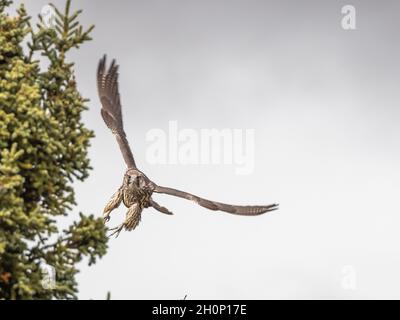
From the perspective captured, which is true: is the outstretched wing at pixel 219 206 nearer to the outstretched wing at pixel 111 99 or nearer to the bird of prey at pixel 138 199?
the bird of prey at pixel 138 199

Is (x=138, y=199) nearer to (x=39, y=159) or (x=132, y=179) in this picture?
(x=132, y=179)

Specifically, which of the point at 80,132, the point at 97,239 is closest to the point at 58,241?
the point at 97,239

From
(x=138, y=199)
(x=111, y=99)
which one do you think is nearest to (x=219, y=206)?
(x=138, y=199)

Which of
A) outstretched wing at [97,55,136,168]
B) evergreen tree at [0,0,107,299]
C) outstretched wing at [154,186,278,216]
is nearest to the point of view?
evergreen tree at [0,0,107,299]

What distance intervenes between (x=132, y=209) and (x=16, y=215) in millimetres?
5396

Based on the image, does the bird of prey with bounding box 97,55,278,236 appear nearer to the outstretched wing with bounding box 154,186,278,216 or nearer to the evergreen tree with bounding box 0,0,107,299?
the outstretched wing with bounding box 154,186,278,216

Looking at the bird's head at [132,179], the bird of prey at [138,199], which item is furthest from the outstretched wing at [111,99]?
the bird's head at [132,179]

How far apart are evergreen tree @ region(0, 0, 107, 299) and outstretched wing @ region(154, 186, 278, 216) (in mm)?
4416

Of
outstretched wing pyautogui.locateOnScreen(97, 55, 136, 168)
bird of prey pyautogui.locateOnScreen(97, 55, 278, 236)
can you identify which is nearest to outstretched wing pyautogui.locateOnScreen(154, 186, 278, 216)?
bird of prey pyautogui.locateOnScreen(97, 55, 278, 236)

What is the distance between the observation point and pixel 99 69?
21.5 meters

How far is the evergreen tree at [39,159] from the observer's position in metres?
15.0

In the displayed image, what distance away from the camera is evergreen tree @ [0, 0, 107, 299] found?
14961mm
